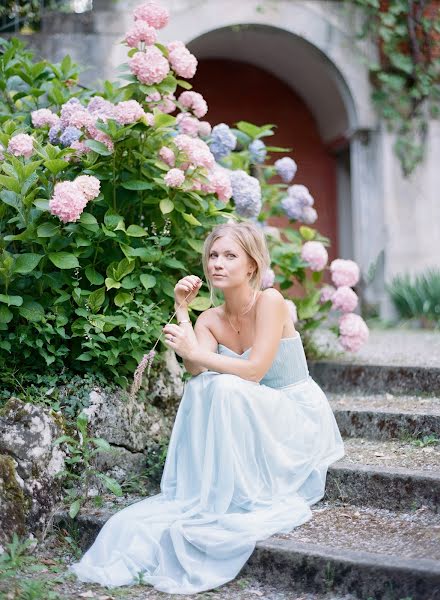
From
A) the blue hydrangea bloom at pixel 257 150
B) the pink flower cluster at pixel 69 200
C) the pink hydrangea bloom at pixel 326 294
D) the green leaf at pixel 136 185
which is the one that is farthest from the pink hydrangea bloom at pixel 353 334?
the pink flower cluster at pixel 69 200

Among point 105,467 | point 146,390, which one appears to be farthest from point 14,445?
point 146,390

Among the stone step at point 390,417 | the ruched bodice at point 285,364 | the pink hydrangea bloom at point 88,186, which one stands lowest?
the stone step at point 390,417

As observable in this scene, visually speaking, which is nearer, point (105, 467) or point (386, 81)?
point (105, 467)

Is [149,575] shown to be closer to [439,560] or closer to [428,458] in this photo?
[439,560]

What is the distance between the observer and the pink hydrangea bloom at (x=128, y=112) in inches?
138

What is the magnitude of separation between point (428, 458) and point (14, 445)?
174 centimetres

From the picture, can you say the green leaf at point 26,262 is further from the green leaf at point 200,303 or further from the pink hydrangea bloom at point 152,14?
the pink hydrangea bloom at point 152,14

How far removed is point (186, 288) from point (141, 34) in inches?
52.1

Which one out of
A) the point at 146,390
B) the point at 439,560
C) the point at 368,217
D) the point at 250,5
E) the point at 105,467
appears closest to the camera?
the point at 439,560

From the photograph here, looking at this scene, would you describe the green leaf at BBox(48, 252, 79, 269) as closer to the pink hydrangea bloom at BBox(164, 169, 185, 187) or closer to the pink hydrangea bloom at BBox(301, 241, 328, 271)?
the pink hydrangea bloom at BBox(164, 169, 185, 187)

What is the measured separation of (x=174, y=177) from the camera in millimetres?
3572

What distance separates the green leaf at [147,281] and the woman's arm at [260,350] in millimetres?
536

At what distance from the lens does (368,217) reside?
23.8 feet

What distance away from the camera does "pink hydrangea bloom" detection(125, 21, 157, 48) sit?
12.2 ft
